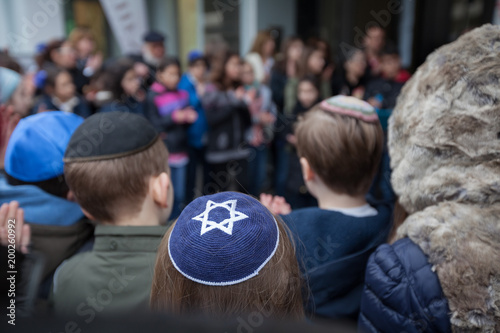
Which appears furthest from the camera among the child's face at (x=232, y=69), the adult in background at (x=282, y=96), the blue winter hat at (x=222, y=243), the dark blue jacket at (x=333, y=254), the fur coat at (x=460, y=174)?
the adult in background at (x=282, y=96)

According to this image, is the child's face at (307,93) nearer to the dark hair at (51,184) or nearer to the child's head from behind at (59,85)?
the child's head from behind at (59,85)

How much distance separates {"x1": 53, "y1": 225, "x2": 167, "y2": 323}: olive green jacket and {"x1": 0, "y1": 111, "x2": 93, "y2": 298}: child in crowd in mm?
149

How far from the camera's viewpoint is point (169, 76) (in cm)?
440

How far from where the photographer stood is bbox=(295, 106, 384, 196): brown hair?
5.21 ft

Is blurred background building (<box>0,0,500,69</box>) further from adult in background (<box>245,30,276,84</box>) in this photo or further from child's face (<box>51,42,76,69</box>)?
child's face (<box>51,42,76,69</box>)

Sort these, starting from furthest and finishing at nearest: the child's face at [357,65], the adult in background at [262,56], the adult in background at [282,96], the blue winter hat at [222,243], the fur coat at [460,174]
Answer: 1. the adult in background at [262,56]
2. the child's face at [357,65]
3. the adult in background at [282,96]
4. the fur coat at [460,174]
5. the blue winter hat at [222,243]

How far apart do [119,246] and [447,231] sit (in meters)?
0.99

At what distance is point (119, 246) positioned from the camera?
55.0 inches

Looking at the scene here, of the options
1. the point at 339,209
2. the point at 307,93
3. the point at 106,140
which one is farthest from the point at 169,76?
the point at 339,209

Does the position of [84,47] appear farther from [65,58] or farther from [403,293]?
[403,293]

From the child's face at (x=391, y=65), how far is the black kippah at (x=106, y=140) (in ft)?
11.8

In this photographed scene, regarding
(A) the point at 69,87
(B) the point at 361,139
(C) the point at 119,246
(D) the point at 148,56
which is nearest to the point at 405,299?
(B) the point at 361,139

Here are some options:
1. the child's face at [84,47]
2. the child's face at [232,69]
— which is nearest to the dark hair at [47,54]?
the child's face at [84,47]

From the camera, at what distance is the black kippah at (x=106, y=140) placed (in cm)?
143
